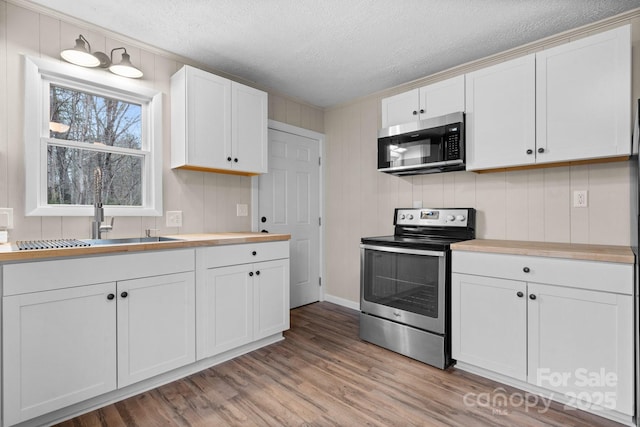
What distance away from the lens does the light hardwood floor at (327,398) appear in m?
1.74

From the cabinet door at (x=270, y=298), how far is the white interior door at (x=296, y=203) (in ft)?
2.65

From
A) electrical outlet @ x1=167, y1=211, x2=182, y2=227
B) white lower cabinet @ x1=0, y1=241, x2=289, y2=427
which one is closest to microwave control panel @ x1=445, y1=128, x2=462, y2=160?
white lower cabinet @ x1=0, y1=241, x2=289, y2=427

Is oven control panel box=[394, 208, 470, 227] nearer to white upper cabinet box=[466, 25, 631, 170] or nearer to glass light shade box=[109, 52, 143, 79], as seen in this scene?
white upper cabinet box=[466, 25, 631, 170]

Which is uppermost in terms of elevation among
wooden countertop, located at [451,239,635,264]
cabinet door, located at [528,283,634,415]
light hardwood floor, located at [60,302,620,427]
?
wooden countertop, located at [451,239,635,264]

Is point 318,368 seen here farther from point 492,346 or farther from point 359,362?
point 492,346

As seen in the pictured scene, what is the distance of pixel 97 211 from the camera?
2.17m

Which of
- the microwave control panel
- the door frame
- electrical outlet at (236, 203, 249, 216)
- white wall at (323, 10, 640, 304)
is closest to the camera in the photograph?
white wall at (323, 10, 640, 304)

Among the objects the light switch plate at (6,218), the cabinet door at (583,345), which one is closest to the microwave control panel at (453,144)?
the cabinet door at (583,345)

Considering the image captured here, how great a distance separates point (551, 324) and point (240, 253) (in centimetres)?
207

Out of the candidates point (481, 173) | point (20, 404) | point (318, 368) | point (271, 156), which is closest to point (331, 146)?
point (271, 156)

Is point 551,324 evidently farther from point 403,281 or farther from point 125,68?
point 125,68

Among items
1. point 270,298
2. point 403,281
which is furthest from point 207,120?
point 403,281

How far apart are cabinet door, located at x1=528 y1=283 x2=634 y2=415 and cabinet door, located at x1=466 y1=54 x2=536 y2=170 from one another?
0.95 m

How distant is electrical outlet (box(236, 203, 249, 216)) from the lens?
3146 millimetres
